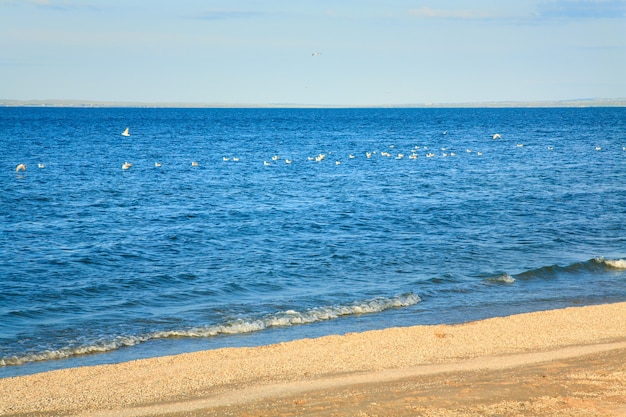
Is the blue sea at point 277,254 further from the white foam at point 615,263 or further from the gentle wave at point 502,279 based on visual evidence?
the white foam at point 615,263

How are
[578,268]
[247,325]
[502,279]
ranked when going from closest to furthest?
[247,325], [502,279], [578,268]

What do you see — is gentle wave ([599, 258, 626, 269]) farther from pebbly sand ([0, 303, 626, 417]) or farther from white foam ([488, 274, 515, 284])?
pebbly sand ([0, 303, 626, 417])

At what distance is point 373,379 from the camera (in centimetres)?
1115

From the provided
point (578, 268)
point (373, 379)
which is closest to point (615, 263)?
point (578, 268)

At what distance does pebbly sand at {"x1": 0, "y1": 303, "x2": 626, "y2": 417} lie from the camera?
9.80 m

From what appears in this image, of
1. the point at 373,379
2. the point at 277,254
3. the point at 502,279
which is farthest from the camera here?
the point at 277,254

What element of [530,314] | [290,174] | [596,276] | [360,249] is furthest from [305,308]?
[290,174]

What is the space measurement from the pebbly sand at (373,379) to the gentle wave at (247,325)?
1770mm

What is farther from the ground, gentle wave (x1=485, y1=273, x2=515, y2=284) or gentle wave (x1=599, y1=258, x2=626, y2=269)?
gentle wave (x1=599, y1=258, x2=626, y2=269)

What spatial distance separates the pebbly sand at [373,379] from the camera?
9.80 m

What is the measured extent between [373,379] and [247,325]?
4994 millimetres

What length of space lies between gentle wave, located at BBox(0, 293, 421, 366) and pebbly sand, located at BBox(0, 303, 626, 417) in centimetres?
177

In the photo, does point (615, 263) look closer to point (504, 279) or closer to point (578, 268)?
point (578, 268)

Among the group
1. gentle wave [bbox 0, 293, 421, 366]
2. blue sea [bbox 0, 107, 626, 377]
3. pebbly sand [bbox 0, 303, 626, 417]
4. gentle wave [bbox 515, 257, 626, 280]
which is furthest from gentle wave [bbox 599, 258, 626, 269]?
pebbly sand [bbox 0, 303, 626, 417]
